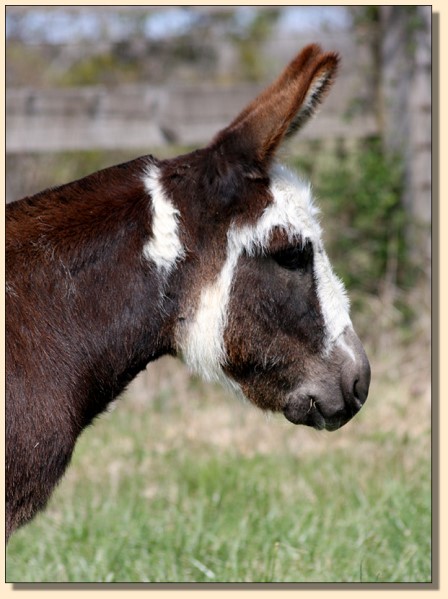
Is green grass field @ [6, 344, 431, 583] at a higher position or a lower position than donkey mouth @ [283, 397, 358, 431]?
lower

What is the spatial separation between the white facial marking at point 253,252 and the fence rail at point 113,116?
4.55 meters

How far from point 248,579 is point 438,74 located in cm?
247

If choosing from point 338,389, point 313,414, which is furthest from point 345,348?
point 313,414

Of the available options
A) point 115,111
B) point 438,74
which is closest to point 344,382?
point 438,74

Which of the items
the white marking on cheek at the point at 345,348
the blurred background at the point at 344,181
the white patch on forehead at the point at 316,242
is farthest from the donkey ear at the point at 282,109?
the blurred background at the point at 344,181

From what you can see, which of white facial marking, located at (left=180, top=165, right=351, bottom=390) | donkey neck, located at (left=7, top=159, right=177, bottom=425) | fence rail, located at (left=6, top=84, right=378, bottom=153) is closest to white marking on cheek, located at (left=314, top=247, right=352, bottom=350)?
white facial marking, located at (left=180, top=165, right=351, bottom=390)

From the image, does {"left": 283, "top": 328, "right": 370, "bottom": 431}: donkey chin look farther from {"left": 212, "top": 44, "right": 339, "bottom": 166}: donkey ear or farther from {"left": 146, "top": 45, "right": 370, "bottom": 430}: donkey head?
{"left": 212, "top": 44, "right": 339, "bottom": 166}: donkey ear

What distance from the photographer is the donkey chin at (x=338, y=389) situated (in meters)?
3.09

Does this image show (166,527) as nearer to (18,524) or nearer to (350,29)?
(18,524)

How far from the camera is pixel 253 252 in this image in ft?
9.84

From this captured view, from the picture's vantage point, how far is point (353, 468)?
5.59 meters

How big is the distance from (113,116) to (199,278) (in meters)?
4.82

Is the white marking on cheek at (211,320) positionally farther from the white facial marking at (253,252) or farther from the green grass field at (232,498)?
the green grass field at (232,498)

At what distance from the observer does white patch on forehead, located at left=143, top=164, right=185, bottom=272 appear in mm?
2932
